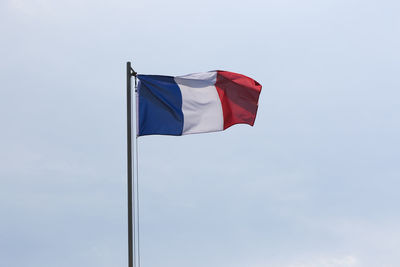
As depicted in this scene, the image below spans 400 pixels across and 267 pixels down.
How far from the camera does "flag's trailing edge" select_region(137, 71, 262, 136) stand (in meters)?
19.1

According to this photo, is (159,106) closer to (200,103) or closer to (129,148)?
(200,103)

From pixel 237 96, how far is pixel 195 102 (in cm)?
178

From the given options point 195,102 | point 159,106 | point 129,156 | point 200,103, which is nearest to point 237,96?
point 200,103

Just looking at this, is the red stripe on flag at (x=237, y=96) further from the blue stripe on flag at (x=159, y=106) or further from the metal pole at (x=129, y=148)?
the metal pole at (x=129, y=148)

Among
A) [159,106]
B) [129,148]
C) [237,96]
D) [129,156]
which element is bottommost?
[129,156]

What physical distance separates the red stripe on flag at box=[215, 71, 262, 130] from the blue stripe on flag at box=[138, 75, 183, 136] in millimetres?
1976

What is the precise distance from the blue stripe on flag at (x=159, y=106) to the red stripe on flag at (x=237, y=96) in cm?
198

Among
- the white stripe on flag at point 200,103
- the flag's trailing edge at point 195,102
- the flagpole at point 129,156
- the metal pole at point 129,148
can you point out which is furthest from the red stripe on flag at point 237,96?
the metal pole at point 129,148

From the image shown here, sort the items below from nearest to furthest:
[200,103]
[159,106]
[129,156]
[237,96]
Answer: [129,156] < [159,106] < [200,103] < [237,96]

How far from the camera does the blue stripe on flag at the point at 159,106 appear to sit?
61.7ft

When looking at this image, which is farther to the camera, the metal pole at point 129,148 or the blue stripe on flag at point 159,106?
the blue stripe on flag at point 159,106

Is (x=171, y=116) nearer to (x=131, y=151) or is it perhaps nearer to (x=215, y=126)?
(x=215, y=126)

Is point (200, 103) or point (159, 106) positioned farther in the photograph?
point (200, 103)

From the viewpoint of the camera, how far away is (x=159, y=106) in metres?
19.3
